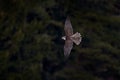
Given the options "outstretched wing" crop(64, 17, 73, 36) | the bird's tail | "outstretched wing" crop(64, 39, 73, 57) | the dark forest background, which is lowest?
the dark forest background

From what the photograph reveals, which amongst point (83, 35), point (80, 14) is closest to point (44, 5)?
point (80, 14)

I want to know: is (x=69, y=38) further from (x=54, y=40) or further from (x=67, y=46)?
(x=54, y=40)

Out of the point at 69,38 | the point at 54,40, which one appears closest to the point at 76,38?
the point at 69,38

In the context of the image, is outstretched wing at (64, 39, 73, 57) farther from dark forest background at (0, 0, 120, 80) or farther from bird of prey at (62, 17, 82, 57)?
dark forest background at (0, 0, 120, 80)

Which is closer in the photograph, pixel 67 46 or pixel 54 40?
pixel 67 46

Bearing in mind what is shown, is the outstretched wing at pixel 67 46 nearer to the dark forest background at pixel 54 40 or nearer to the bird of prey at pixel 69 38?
the bird of prey at pixel 69 38

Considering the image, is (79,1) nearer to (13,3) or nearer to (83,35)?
(13,3)

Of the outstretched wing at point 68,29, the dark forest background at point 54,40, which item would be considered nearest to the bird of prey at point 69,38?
the outstretched wing at point 68,29

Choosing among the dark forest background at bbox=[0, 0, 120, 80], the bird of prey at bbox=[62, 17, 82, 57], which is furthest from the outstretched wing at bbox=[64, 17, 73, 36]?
the dark forest background at bbox=[0, 0, 120, 80]

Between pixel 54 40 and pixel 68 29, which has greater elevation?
pixel 68 29
